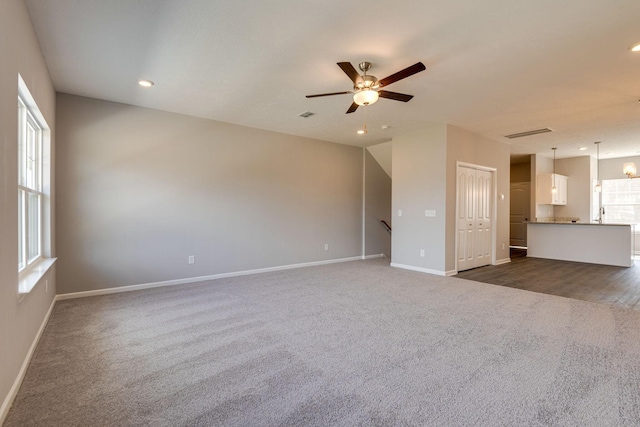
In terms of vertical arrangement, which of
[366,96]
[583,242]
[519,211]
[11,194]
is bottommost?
[583,242]

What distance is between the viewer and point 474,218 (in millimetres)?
6078

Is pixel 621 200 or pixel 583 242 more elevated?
pixel 621 200

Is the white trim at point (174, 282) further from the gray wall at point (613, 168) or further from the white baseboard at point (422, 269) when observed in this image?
the gray wall at point (613, 168)

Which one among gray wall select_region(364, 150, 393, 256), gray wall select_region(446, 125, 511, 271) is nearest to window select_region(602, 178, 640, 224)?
gray wall select_region(446, 125, 511, 271)

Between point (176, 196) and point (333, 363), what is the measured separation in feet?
12.3

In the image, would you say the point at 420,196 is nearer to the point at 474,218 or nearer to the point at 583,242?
the point at 474,218

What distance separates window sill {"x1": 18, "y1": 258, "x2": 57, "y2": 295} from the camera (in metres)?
2.32

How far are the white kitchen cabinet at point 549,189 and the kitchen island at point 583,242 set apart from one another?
1.07 m

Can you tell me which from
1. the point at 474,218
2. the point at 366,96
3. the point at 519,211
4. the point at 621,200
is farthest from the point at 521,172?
the point at 366,96

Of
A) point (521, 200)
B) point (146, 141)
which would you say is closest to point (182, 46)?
point (146, 141)

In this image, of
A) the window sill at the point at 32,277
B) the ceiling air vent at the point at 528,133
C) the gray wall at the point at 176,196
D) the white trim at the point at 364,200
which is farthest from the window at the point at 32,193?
the ceiling air vent at the point at 528,133

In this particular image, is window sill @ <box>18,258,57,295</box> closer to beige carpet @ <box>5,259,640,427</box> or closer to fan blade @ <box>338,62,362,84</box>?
beige carpet @ <box>5,259,640,427</box>

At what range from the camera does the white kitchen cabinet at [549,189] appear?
317 inches

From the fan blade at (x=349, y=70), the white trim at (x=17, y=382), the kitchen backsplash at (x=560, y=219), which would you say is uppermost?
the fan blade at (x=349, y=70)
